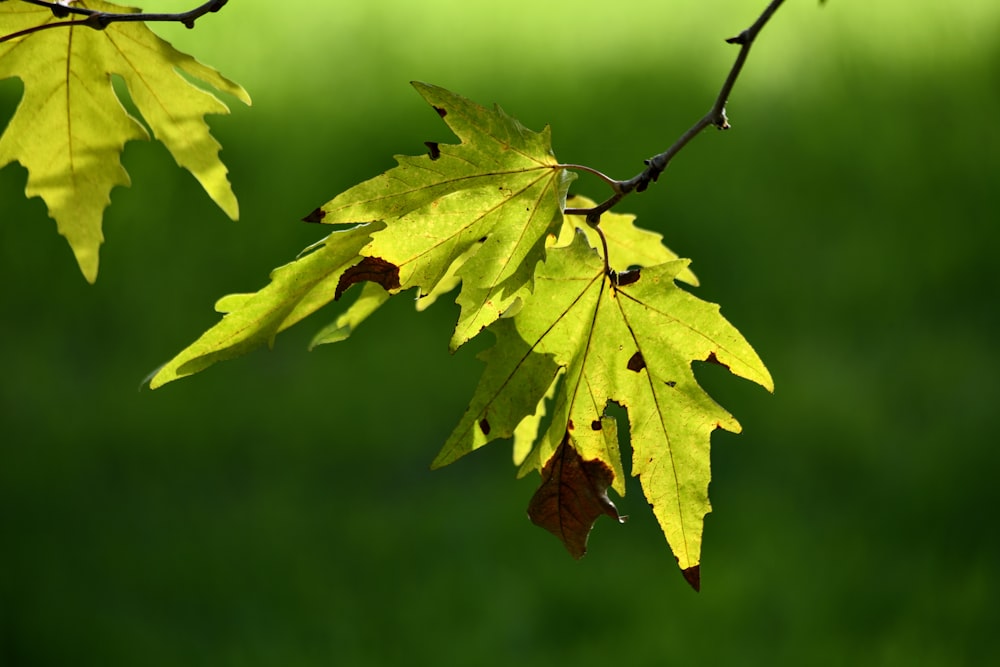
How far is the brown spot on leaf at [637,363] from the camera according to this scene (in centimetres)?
60

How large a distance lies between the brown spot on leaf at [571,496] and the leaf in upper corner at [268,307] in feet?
0.57

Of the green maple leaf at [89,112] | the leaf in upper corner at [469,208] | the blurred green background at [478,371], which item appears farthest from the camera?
the blurred green background at [478,371]

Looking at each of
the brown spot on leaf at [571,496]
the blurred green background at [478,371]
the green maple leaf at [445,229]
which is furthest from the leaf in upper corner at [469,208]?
the blurred green background at [478,371]

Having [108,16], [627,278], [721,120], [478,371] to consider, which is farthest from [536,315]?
[478,371]

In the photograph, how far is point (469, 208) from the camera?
0.56 meters

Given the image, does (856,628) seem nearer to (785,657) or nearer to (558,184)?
(785,657)

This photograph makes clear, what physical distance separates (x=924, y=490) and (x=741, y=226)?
63cm

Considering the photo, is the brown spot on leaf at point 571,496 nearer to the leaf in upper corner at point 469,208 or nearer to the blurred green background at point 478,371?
the leaf in upper corner at point 469,208

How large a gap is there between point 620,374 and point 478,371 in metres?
1.35

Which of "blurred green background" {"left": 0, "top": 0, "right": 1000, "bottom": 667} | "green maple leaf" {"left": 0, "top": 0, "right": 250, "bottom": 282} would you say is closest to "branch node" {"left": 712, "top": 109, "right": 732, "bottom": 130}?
"green maple leaf" {"left": 0, "top": 0, "right": 250, "bottom": 282}

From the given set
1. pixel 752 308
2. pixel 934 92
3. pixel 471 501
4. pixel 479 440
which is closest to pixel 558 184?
pixel 479 440

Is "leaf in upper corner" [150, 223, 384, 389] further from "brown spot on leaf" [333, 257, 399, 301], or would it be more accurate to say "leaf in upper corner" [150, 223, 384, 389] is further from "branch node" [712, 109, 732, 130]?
"branch node" [712, 109, 732, 130]

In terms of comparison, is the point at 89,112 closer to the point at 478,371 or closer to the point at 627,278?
the point at 627,278

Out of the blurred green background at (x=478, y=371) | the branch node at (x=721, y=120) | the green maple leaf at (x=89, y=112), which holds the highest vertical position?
the green maple leaf at (x=89, y=112)
